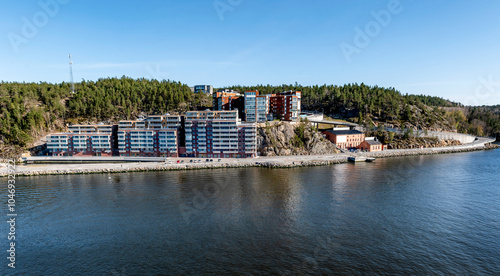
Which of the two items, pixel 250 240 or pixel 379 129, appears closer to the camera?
pixel 250 240

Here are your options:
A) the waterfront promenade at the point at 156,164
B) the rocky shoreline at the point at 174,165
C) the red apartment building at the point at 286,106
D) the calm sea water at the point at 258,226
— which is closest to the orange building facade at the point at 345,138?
the waterfront promenade at the point at 156,164

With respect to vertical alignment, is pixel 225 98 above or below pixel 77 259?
above

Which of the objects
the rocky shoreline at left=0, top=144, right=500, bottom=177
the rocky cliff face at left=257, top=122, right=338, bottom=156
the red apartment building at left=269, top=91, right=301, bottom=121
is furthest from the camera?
the red apartment building at left=269, top=91, right=301, bottom=121

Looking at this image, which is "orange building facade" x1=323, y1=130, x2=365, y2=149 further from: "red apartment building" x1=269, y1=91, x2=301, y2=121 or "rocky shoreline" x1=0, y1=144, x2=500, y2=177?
"red apartment building" x1=269, y1=91, x2=301, y2=121

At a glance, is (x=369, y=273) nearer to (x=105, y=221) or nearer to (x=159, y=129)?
(x=105, y=221)

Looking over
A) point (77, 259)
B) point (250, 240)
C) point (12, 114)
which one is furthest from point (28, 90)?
point (250, 240)

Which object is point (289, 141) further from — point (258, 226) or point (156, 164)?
point (258, 226)

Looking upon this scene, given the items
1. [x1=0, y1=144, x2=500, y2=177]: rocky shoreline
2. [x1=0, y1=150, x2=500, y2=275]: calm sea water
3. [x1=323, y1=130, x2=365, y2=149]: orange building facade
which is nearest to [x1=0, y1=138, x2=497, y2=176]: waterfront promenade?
[x1=0, y1=144, x2=500, y2=177]: rocky shoreline
